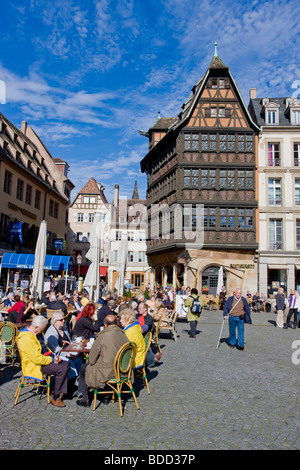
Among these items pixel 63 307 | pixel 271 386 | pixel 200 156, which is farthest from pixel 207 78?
pixel 271 386

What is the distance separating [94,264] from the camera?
1390 cm

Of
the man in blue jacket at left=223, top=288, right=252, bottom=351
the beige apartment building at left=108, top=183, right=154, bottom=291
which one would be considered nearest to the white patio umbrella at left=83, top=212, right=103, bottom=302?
the man in blue jacket at left=223, top=288, right=252, bottom=351

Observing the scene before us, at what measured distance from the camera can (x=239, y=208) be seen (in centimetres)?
2855

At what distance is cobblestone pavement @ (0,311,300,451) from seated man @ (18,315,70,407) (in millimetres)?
263

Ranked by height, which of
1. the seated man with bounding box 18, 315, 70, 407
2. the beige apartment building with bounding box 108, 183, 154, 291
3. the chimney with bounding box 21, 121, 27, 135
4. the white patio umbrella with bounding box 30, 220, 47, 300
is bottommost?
the seated man with bounding box 18, 315, 70, 407

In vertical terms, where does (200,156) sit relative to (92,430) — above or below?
above

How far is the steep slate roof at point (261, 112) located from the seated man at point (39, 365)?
2928 centimetres

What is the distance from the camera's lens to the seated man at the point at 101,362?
5.43 m

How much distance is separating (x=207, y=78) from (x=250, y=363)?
25.1 meters

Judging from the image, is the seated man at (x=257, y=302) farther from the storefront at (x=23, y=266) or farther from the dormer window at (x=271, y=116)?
the dormer window at (x=271, y=116)

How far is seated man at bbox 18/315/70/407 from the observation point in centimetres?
553

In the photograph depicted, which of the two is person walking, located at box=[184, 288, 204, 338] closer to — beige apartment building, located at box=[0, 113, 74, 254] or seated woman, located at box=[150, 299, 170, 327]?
seated woman, located at box=[150, 299, 170, 327]

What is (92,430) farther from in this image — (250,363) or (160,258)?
(160,258)

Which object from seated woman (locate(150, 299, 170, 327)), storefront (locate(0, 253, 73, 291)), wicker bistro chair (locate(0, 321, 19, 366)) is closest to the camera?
wicker bistro chair (locate(0, 321, 19, 366))
